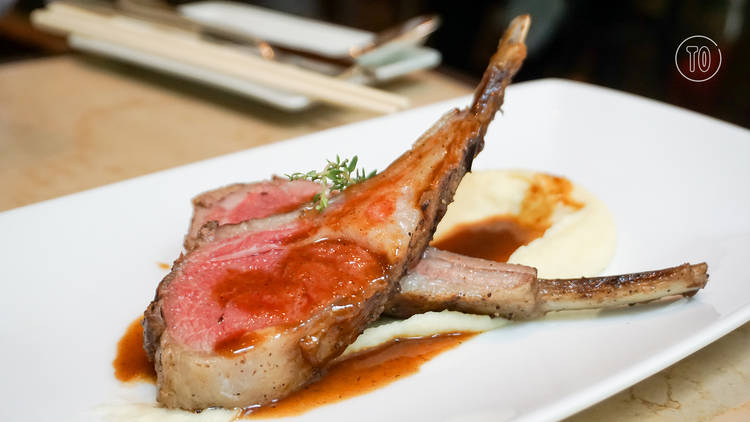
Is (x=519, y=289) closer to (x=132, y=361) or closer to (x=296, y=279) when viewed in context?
(x=296, y=279)

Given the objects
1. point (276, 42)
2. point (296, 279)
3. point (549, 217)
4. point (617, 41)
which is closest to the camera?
point (296, 279)

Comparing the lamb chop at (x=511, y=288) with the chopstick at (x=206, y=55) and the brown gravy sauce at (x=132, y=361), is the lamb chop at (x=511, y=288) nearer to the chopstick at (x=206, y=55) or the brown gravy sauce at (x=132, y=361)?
the brown gravy sauce at (x=132, y=361)

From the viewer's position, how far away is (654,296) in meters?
2.00

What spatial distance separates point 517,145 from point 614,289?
50.0 inches

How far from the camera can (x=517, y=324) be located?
2.06 meters

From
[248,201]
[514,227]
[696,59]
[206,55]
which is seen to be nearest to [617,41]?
[696,59]

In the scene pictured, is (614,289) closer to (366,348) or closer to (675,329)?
(675,329)

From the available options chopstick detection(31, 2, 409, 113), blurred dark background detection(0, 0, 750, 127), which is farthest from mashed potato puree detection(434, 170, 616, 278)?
blurred dark background detection(0, 0, 750, 127)

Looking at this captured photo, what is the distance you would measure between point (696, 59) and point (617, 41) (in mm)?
2367

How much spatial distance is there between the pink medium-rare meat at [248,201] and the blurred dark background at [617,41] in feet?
10.8

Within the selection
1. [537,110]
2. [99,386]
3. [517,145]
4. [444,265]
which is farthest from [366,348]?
[537,110]

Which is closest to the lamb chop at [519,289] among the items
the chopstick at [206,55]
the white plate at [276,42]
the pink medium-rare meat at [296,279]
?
the pink medium-rare meat at [296,279]

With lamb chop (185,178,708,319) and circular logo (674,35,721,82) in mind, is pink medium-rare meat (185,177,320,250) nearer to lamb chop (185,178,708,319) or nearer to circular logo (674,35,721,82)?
lamb chop (185,178,708,319)

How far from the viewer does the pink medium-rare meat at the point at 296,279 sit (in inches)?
68.9
